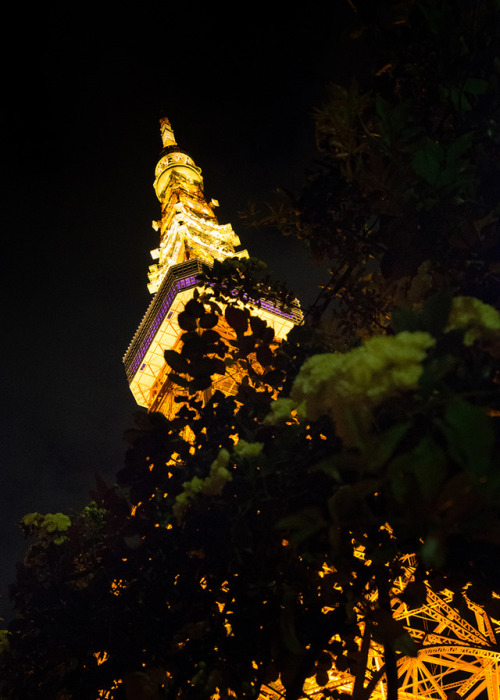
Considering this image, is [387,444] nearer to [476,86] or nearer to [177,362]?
[177,362]

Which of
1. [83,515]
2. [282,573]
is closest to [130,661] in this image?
[282,573]

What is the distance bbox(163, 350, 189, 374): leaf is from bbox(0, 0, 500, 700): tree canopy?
0.02m

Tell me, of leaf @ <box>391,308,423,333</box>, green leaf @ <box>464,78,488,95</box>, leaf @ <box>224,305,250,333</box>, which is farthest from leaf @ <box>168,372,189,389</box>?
green leaf @ <box>464,78,488,95</box>

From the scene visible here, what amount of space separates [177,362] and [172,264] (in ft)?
92.7

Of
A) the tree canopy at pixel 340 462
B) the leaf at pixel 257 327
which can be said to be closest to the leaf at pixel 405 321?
the tree canopy at pixel 340 462

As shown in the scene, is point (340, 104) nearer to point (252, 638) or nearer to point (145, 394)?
point (252, 638)

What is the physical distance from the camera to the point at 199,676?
242 centimetres

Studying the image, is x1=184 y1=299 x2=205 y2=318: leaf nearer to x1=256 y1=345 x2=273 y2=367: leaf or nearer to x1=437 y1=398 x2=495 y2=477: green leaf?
x1=256 y1=345 x2=273 y2=367: leaf

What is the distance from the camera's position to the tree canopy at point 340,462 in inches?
68.4

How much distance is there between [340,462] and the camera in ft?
5.42

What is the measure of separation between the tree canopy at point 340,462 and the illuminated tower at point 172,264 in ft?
50.7

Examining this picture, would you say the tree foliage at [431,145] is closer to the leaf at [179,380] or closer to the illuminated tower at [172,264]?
the leaf at [179,380]

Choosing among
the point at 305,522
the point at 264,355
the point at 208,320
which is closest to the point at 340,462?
the point at 305,522

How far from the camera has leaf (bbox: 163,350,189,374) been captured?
3.08m
